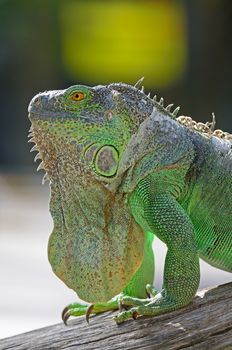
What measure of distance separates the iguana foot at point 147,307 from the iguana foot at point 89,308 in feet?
0.20

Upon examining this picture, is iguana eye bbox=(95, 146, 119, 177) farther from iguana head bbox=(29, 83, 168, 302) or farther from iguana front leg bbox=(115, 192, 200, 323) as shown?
iguana front leg bbox=(115, 192, 200, 323)

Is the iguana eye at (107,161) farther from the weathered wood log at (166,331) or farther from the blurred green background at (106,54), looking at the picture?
the blurred green background at (106,54)

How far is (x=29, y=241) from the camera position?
14.1 meters

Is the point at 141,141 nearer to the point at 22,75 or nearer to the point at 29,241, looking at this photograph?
the point at 29,241

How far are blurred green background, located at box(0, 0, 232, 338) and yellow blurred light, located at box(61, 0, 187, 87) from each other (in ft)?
0.07

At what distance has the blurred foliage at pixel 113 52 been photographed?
2150cm

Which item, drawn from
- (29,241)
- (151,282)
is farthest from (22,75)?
(151,282)

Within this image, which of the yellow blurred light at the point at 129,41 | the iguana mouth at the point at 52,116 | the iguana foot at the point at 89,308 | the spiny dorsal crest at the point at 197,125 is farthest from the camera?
the yellow blurred light at the point at 129,41

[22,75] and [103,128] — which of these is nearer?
[103,128]

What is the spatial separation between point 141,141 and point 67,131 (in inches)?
12.3

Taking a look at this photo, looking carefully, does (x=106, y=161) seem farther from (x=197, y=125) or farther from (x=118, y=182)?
(x=197, y=125)

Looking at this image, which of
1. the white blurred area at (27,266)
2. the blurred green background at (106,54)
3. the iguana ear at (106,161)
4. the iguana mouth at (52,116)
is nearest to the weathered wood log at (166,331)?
the iguana ear at (106,161)

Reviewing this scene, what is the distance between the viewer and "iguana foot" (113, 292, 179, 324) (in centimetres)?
391

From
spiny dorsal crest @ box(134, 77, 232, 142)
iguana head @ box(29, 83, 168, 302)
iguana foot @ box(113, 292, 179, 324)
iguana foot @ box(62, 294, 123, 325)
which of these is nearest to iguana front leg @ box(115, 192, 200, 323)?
iguana foot @ box(113, 292, 179, 324)
